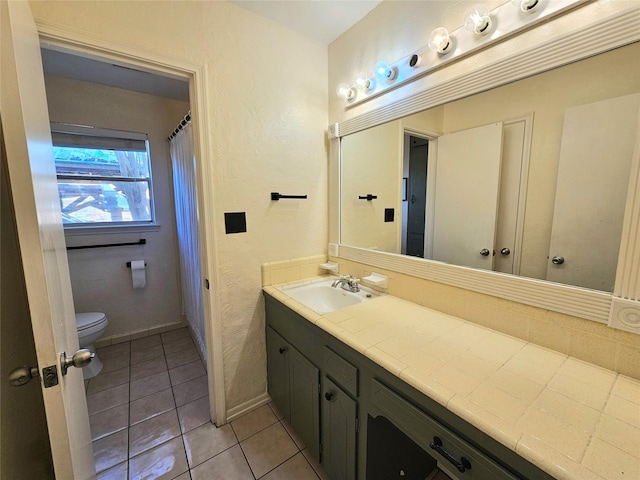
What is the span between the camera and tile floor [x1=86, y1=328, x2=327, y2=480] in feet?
4.52

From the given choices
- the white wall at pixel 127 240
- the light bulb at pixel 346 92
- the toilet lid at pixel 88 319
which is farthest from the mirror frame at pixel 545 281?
the toilet lid at pixel 88 319

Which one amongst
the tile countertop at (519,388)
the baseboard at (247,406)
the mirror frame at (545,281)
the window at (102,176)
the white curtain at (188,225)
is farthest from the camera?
the window at (102,176)

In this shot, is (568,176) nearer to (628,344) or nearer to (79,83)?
(628,344)

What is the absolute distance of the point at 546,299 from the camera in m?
0.95

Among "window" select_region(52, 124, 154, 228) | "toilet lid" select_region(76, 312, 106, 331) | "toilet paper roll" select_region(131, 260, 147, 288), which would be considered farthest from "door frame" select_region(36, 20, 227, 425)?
"window" select_region(52, 124, 154, 228)

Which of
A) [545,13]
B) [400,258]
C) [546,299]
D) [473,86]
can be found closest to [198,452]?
[400,258]

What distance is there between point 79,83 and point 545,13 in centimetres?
311

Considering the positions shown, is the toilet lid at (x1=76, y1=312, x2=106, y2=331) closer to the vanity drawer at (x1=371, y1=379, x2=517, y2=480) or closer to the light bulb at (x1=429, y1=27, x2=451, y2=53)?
the vanity drawer at (x1=371, y1=379, x2=517, y2=480)

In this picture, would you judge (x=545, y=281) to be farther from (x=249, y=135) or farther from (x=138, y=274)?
(x=138, y=274)

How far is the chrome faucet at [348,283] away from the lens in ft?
5.40

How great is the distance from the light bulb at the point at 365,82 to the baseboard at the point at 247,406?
2.03 meters

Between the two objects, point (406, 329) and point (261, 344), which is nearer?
point (406, 329)

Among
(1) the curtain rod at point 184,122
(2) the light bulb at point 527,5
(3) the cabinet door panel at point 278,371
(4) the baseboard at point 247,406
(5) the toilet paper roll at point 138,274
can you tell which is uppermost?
(2) the light bulb at point 527,5

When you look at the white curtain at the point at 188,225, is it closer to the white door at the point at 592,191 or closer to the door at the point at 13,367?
the door at the point at 13,367
